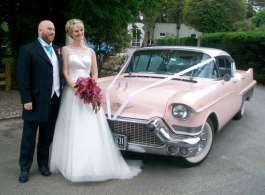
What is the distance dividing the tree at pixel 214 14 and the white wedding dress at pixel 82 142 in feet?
75.5

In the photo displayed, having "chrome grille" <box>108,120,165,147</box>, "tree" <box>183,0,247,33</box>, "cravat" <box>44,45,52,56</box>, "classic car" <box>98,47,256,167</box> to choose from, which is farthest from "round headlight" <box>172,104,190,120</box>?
"tree" <box>183,0,247,33</box>

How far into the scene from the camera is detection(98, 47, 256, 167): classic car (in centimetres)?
390

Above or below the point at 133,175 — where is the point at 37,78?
above

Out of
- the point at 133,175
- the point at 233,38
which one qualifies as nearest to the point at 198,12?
the point at 233,38

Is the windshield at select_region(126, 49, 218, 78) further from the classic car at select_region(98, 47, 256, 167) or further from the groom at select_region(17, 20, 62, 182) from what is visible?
the groom at select_region(17, 20, 62, 182)

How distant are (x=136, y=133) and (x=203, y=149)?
3.43 ft

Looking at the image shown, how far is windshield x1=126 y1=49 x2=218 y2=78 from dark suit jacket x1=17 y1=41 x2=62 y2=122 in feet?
7.07

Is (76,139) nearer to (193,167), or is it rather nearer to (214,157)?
(193,167)

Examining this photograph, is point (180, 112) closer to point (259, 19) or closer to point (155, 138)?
point (155, 138)

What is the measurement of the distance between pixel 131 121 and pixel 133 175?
2.20 ft

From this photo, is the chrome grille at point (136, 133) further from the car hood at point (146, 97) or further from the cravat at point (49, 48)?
the cravat at point (49, 48)

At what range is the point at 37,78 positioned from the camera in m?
3.58

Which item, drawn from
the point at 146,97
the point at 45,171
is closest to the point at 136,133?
the point at 146,97

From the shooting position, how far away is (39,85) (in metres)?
3.59
